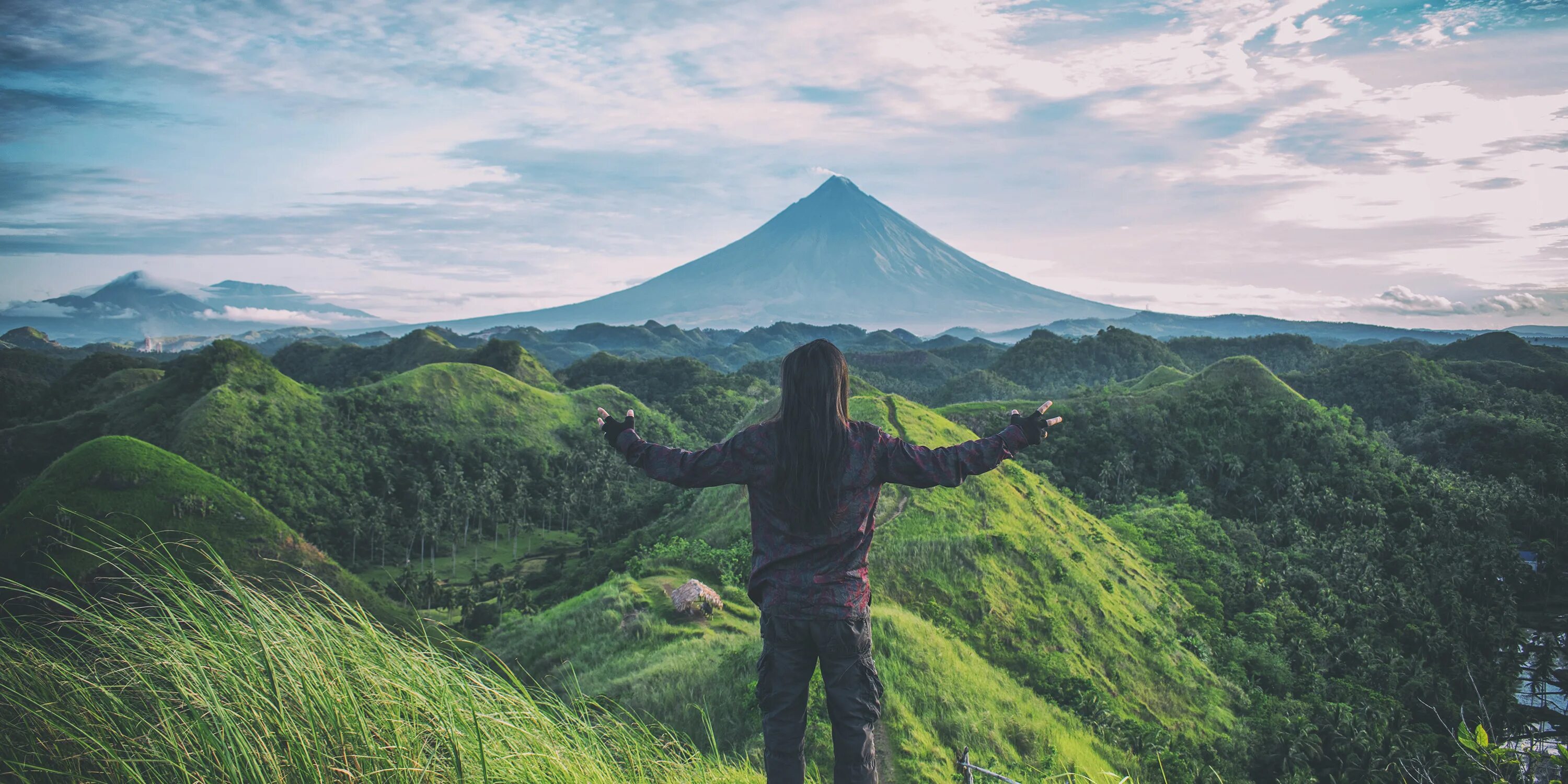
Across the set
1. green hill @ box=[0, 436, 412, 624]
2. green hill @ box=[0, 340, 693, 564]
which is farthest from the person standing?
green hill @ box=[0, 340, 693, 564]

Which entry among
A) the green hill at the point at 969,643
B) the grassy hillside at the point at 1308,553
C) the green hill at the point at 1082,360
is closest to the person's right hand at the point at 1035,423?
the green hill at the point at 969,643

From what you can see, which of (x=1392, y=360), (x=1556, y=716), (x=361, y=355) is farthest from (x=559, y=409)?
(x=1392, y=360)

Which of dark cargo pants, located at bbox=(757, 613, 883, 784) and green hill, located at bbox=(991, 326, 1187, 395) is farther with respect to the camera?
green hill, located at bbox=(991, 326, 1187, 395)

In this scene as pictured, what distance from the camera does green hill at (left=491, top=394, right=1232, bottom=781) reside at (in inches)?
424

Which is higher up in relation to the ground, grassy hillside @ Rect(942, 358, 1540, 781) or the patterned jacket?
the patterned jacket

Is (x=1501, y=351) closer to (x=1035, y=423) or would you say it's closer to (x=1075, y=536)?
(x=1075, y=536)

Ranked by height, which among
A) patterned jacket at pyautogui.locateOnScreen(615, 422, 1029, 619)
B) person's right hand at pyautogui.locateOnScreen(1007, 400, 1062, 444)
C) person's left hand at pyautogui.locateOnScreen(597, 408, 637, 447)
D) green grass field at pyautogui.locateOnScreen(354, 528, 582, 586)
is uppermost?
person's right hand at pyautogui.locateOnScreen(1007, 400, 1062, 444)

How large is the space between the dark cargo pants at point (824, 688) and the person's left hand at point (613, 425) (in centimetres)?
105

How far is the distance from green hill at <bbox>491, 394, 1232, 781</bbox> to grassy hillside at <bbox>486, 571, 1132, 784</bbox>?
4 centimetres

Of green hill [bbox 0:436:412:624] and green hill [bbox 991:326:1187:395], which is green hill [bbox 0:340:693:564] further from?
green hill [bbox 991:326:1187:395]

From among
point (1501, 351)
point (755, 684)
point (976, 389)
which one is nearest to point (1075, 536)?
point (755, 684)

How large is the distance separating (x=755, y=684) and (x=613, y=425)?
7.53 meters

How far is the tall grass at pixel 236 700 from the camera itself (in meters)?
2.19

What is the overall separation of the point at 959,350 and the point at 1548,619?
4785 inches
